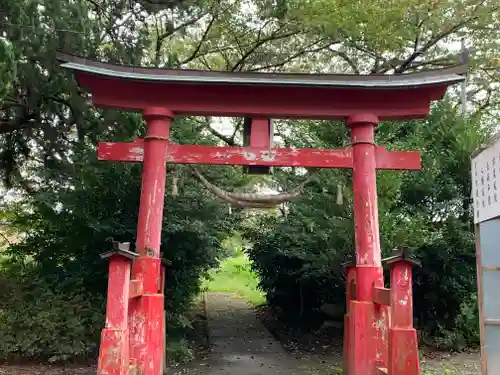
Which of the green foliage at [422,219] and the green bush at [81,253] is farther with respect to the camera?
the green foliage at [422,219]

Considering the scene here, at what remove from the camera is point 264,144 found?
6.28 metres

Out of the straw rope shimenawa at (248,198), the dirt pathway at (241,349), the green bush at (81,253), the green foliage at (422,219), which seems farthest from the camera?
the straw rope shimenawa at (248,198)

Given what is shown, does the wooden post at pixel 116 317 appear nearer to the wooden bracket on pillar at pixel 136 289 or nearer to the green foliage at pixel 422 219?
the wooden bracket on pillar at pixel 136 289

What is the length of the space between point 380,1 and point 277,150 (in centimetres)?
552

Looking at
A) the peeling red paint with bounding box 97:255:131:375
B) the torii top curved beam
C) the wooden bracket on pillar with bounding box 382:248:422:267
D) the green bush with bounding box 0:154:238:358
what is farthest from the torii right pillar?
the green bush with bounding box 0:154:238:358

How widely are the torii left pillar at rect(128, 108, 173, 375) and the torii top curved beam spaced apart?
0.33m

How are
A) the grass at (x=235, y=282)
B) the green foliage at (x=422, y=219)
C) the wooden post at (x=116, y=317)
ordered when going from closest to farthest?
the wooden post at (x=116, y=317), the green foliage at (x=422, y=219), the grass at (x=235, y=282)

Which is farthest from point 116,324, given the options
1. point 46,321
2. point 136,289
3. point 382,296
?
point 46,321

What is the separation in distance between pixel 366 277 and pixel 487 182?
190cm

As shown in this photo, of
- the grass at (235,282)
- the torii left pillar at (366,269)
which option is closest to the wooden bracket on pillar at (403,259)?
the torii left pillar at (366,269)

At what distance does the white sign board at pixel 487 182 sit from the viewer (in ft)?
13.8

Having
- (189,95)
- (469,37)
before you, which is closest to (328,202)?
(189,95)

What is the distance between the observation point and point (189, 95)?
6227mm

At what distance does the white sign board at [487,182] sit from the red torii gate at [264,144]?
1453 millimetres
